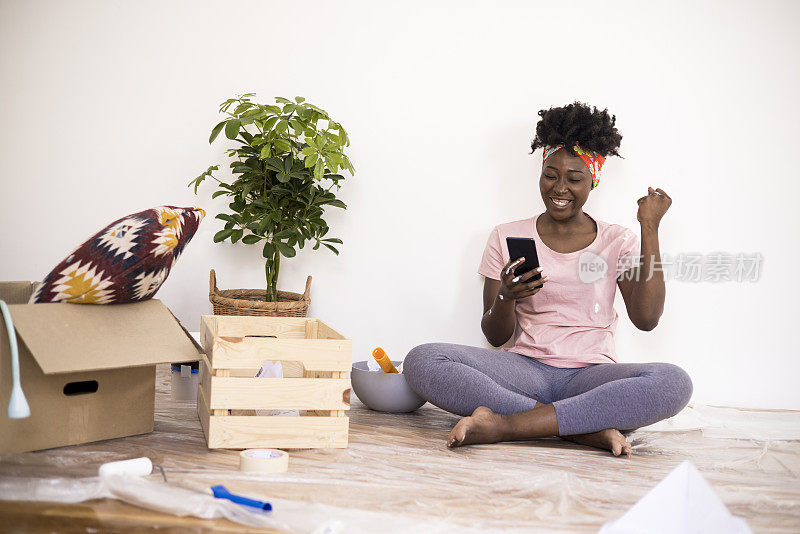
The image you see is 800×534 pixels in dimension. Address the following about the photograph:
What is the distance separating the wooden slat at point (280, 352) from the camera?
57.6 inches

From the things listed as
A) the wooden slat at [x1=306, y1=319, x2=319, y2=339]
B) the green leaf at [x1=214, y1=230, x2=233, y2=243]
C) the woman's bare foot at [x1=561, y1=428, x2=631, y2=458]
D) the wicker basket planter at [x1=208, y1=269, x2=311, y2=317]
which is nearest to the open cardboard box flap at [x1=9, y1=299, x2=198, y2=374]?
the wooden slat at [x1=306, y1=319, x2=319, y2=339]

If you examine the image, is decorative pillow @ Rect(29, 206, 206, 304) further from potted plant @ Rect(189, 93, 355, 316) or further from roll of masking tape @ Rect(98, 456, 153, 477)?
potted plant @ Rect(189, 93, 355, 316)

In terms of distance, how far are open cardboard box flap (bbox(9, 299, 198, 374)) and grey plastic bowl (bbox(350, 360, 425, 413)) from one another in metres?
0.62

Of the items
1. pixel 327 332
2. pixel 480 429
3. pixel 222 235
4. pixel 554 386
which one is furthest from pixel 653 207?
pixel 222 235

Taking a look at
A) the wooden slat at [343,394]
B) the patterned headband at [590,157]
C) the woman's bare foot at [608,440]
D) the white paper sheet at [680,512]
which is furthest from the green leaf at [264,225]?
the white paper sheet at [680,512]

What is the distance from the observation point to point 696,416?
6.76ft

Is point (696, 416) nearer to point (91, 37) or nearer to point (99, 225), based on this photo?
point (99, 225)

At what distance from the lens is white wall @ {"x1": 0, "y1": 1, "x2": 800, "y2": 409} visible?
228cm

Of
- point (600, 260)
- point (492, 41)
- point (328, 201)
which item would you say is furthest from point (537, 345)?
point (492, 41)

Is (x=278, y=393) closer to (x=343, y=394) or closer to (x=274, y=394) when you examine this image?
(x=274, y=394)

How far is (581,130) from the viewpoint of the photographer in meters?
2.00

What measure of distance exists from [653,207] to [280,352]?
116 cm

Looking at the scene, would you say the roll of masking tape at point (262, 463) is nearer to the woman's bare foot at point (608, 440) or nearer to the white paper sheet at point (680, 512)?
the white paper sheet at point (680, 512)

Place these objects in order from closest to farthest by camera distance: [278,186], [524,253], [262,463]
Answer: [262,463], [524,253], [278,186]
